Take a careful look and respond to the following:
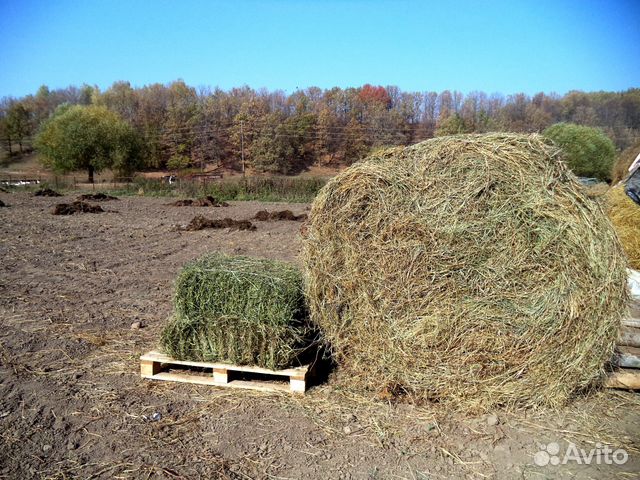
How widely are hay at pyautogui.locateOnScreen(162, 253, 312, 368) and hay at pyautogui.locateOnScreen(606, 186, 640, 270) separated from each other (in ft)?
18.8

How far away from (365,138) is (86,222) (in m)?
43.6

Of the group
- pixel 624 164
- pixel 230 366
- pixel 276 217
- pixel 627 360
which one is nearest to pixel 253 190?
pixel 276 217

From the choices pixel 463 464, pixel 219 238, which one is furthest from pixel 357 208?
pixel 219 238

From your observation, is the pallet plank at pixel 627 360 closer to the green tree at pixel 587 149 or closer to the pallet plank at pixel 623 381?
the pallet plank at pixel 623 381

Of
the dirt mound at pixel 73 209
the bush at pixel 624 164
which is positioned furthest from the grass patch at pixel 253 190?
the bush at pixel 624 164

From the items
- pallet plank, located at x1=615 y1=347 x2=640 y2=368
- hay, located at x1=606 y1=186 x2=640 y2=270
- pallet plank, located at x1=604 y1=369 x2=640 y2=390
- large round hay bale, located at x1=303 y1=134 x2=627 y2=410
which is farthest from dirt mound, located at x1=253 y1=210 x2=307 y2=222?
pallet plank, located at x1=604 y1=369 x2=640 y2=390

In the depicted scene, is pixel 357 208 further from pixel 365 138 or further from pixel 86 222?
pixel 365 138

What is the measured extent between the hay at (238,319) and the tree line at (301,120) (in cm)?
3993

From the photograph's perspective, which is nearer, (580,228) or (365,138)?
(580,228)

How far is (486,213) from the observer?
4488 millimetres

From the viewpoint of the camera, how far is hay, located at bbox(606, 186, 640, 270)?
7.93 meters

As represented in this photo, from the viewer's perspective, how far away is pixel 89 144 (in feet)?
159

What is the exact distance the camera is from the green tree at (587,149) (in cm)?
3091

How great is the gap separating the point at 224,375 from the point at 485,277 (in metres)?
2.62
